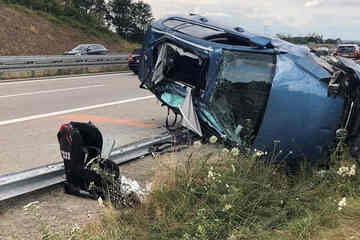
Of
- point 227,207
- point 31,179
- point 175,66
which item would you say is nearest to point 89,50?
point 175,66

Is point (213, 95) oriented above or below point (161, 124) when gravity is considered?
above

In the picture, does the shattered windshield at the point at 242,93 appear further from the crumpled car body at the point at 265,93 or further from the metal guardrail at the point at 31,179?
the metal guardrail at the point at 31,179

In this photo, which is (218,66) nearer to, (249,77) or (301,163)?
(249,77)

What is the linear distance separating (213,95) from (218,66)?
1.17 ft

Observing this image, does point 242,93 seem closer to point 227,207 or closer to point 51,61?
point 227,207

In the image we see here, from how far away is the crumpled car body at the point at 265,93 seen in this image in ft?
13.3

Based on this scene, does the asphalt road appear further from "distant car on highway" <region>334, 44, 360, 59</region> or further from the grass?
"distant car on highway" <region>334, 44, 360, 59</region>

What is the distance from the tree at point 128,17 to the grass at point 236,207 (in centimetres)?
4735

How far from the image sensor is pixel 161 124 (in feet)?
24.5

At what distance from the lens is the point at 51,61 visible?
1702cm

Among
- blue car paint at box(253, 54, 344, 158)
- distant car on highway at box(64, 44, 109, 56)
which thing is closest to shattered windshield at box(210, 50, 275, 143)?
blue car paint at box(253, 54, 344, 158)

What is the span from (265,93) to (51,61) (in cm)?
1455

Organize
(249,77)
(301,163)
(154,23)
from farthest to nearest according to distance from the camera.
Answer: (154,23) → (249,77) → (301,163)

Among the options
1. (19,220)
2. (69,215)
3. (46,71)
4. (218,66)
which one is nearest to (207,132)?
(218,66)
